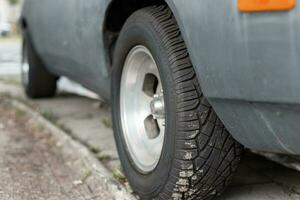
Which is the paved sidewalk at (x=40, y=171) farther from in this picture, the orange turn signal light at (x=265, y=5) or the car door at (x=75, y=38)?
the orange turn signal light at (x=265, y=5)

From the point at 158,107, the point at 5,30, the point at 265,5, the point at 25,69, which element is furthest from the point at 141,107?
the point at 5,30

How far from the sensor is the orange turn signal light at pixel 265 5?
6.75ft

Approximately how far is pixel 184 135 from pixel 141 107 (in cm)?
76

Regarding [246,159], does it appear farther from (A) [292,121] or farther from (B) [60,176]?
(A) [292,121]

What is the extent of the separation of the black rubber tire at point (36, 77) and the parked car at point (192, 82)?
2.17m

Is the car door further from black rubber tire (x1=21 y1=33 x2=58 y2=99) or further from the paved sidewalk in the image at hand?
black rubber tire (x1=21 y1=33 x2=58 y2=99)

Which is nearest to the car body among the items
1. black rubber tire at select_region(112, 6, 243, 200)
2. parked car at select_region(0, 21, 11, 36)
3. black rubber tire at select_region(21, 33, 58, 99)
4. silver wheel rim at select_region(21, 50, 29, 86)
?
black rubber tire at select_region(112, 6, 243, 200)

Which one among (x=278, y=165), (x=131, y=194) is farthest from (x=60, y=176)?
(x=278, y=165)

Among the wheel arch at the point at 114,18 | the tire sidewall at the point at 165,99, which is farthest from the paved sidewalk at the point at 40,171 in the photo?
the wheel arch at the point at 114,18

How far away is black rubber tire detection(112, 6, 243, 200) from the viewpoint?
106 inches

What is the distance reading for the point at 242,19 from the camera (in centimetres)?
221

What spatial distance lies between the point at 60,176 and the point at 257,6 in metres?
2.16

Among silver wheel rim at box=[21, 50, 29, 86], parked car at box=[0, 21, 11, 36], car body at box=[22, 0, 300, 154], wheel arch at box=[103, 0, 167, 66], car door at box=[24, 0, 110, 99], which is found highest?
car body at box=[22, 0, 300, 154]

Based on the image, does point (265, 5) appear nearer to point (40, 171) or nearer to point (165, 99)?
point (165, 99)
